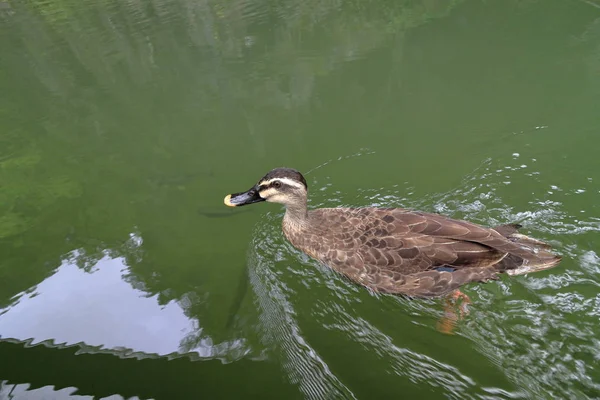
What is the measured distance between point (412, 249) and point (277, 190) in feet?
5.01

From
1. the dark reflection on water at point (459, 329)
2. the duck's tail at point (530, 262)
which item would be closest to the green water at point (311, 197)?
the dark reflection on water at point (459, 329)

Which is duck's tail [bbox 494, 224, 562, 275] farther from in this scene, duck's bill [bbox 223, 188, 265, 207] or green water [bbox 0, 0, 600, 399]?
duck's bill [bbox 223, 188, 265, 207]

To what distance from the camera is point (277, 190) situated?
4.25m

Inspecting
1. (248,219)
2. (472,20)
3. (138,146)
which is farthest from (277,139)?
(472,20)

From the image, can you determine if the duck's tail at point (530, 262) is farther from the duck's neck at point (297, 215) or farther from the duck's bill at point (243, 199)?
the duck's bill at point (243, 199)

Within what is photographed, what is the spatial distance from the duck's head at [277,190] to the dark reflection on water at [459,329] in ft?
2.76

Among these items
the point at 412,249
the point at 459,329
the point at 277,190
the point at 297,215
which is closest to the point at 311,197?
the point at 297,215

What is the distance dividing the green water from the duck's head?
85 centimetres

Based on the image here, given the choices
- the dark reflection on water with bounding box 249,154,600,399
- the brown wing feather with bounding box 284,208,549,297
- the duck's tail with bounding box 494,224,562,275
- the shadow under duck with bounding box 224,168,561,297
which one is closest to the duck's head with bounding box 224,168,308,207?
the shadow under duck with bounding box 224,168,561,297

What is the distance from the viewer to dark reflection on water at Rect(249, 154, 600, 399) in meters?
3.37

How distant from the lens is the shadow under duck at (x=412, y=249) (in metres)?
3.73

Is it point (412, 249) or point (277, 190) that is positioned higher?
point (277, 190)

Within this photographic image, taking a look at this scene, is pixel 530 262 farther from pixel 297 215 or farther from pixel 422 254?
pixel 297 215

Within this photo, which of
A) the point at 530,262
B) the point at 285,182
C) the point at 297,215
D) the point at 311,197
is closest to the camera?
the point at 530,262
